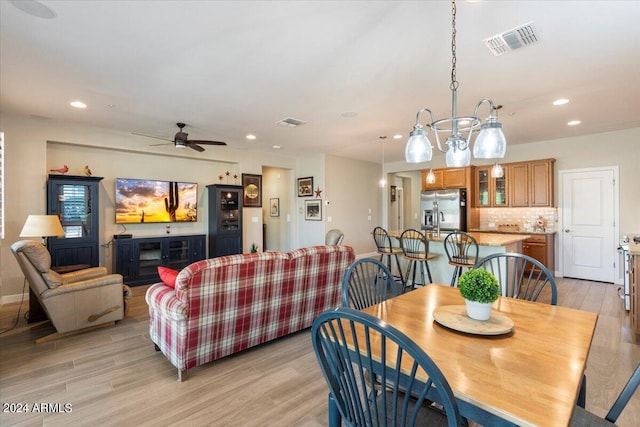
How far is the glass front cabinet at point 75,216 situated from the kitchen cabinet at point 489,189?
732 cm

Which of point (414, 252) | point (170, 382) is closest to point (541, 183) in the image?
point (414, 252)

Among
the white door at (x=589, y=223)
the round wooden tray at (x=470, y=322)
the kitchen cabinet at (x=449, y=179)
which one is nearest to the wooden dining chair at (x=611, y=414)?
the round wooden tray at (x=470, y=322)

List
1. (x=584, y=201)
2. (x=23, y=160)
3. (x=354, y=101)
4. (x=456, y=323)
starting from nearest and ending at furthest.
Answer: (x=456, y=323), (x=354, y=101), (x=23, y=160), (x=584, y=201)

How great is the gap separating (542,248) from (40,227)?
759 centimetres

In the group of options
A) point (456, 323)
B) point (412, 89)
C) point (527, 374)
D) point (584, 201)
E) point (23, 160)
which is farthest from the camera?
point (584, 201)

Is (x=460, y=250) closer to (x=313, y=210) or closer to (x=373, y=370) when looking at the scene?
(x=373, y=370)

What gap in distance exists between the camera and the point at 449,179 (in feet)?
23.3

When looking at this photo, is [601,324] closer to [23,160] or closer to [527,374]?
[527,374]

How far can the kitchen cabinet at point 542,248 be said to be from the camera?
5590 millimetres

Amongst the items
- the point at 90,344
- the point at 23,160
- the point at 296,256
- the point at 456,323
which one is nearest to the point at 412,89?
the point at 296,256

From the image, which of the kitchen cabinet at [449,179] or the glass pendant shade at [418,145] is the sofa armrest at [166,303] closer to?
the glass pendant shade at [418,145]

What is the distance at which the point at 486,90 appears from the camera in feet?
11.2

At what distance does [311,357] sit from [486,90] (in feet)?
11.0

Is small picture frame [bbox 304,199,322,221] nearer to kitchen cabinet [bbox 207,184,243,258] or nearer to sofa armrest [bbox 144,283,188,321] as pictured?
kitchen cabinet [bbox 207,184,243,258]
